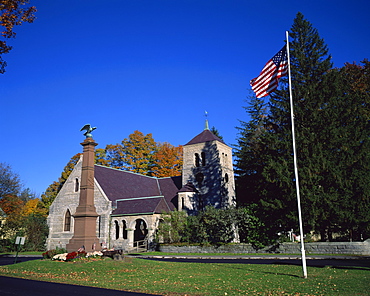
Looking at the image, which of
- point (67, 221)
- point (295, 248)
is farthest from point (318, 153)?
point (67, 221)

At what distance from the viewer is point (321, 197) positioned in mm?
23891

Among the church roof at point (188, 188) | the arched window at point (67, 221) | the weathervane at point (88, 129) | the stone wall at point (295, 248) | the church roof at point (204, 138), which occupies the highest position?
the church roof at point (204, 138)

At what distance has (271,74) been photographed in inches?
570

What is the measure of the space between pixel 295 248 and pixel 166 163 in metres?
33.0

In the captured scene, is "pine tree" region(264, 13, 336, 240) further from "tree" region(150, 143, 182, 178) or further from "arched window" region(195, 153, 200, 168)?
"tree" region(150, 143, 182, 178)

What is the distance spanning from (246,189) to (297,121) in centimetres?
1572

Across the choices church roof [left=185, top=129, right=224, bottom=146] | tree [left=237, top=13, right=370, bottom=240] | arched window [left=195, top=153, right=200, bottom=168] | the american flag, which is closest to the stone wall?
Result: tree [left=237, top=13, right=370, bottom=240]

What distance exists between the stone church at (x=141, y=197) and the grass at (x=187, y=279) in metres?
16.6

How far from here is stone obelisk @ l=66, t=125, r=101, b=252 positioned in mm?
20531

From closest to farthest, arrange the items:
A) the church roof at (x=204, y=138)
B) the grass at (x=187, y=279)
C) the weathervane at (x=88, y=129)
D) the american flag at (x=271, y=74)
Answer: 1. the grass at (x=187, y=279)
2. the american flag at (x=271, y=74)
3. the weathervane at (x=88, y=129)
4. the church roof at (x=204, y=138)

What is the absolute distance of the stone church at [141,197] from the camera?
3419 cm

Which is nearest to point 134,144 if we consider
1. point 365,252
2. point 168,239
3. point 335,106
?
point 168,239

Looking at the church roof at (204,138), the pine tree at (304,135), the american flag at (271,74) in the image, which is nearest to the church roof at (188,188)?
the church roof at (204,138)

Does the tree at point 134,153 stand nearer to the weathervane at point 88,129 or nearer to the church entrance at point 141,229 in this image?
the church entrance at point 141,229
